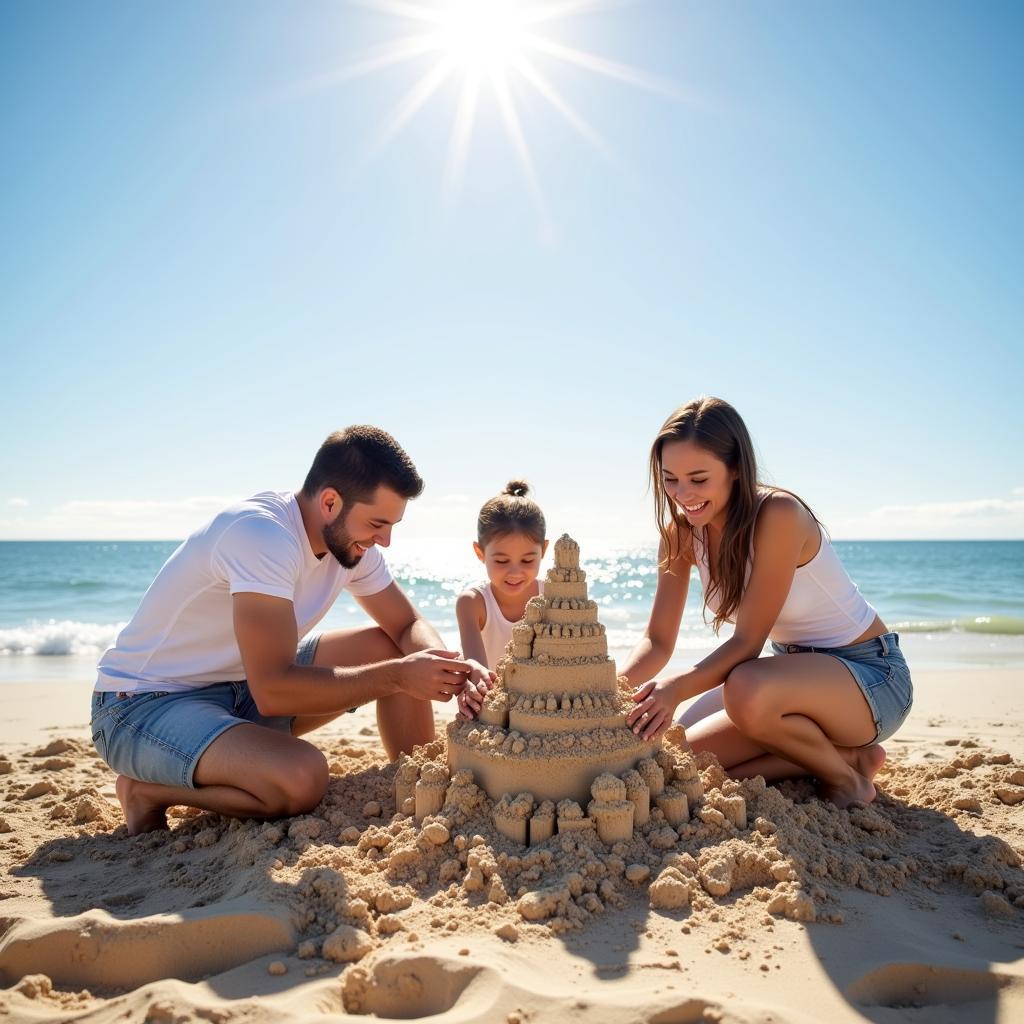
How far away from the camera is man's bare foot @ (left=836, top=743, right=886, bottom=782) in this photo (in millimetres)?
3475

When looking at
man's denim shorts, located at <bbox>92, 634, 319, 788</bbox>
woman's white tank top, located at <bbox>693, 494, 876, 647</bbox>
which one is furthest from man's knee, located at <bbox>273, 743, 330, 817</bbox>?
woman's white tank top, located at <bbox>693, 494, 876, 647</bbox>

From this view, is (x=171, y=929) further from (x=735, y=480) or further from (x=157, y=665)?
(x=735, y=480)

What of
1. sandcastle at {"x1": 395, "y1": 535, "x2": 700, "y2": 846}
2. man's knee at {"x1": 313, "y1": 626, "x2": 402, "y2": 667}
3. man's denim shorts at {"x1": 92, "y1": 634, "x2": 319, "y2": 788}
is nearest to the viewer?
sandcastle at {"x1": 395, "y1": 535, "x2": 700, "y2": 846}

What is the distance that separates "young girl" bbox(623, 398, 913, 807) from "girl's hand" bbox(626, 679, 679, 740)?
0.02m

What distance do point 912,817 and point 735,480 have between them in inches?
63.1

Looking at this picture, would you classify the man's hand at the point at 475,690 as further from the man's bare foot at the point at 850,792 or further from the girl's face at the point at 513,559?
the man's bare foot at the point at 850,792

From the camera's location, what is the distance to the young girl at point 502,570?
4.15 metres

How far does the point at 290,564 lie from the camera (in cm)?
314

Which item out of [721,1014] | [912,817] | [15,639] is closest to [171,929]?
[721,1014]

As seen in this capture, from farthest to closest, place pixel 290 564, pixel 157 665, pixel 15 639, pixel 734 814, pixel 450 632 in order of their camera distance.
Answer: pixel 450 632, pixel 15 639, pixel 157 665, pixel 290 564, pixel 734 814

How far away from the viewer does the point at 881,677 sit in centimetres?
340

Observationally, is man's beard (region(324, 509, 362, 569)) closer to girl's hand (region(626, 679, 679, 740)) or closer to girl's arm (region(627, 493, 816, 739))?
girl's hand (region(626, 679, 679, 740))

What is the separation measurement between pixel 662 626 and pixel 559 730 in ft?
3.73

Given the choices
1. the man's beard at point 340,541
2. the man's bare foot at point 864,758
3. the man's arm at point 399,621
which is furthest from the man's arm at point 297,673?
the man's bare foot at point 864,758
